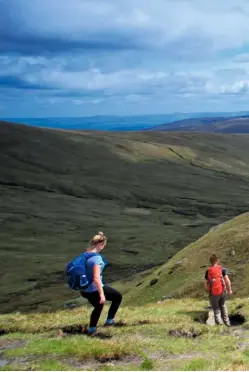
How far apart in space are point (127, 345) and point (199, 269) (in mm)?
29341

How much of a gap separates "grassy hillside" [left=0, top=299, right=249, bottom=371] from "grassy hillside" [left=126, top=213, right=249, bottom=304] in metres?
16.7

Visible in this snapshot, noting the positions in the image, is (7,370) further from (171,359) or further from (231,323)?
(231,323)

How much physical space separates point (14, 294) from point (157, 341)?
100859 mm

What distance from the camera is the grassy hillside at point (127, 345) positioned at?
1553 cm

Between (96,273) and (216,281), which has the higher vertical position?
(96,273)

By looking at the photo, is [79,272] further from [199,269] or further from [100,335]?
[199,269]

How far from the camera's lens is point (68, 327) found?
21203 millimetres

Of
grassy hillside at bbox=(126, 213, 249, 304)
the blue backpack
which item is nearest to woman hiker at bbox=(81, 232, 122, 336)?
the blue backpack

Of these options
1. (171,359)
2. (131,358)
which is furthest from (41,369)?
(171,359)

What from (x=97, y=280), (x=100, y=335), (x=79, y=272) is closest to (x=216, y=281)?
(x=100, y=335)

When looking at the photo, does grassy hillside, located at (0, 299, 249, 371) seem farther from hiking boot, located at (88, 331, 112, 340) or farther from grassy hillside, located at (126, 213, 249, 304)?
grassy hillside, located at (126, 213, 249, 304)

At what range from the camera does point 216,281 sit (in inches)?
902

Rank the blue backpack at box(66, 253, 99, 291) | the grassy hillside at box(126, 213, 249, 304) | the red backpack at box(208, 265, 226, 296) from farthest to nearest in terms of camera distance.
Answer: the grassy hillside at box(126, 213, 249, 304), the red backpack at box(208, 265, 226, 296), the blue backpack at box(66, 253, 99, 291)

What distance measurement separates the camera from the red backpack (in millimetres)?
22922
